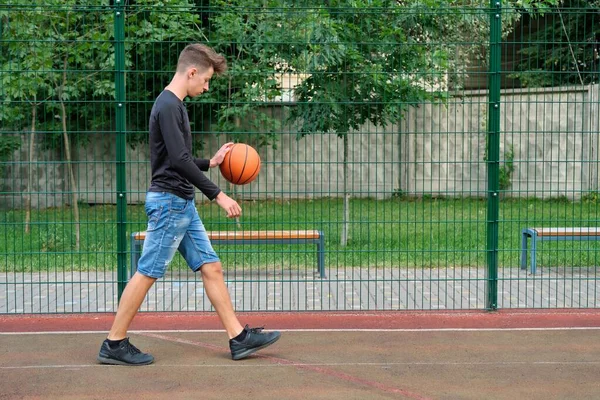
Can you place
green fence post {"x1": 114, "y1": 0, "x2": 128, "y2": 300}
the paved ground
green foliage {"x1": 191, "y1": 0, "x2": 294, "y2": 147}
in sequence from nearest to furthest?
1. green fence post {"x1": 114, "y1": 0, "x2": 128, "y2": 300}
2. green foliage {"x1": 191, "y1": 0, "x2": 294, "y2": 147}
3. the paved ground

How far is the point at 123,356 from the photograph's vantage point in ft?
20.0

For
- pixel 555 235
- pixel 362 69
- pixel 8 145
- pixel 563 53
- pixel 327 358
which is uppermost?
pixel 563 53

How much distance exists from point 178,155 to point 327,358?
6.15 feet

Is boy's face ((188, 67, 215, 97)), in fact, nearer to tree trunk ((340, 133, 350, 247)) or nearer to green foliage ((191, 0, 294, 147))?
green foliage ((191, 0, 294, 147))

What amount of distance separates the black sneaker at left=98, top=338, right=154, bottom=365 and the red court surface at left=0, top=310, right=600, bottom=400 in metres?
0.06

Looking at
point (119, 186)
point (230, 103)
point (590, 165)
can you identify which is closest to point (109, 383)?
point (119, 186)

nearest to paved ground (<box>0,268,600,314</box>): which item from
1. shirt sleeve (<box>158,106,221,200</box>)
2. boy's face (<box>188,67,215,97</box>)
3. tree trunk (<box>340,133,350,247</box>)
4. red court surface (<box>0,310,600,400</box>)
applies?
red court surface (<box>0,310,600,400</box>)

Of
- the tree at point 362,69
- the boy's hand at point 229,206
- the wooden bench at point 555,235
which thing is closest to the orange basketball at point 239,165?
the boy's hand at point 229,206

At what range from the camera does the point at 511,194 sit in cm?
856

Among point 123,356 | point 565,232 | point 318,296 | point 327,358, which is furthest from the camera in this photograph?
point 565,232

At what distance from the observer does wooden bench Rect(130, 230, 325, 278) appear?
9.05m

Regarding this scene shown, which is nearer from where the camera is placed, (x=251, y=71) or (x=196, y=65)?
(x=196, y=65)

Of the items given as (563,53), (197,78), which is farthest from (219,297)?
(563,53)

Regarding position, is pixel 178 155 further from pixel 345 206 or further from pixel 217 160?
pixel 345 206
